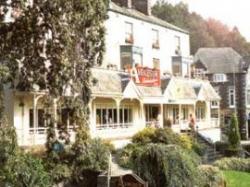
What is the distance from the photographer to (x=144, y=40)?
4888 centimetres

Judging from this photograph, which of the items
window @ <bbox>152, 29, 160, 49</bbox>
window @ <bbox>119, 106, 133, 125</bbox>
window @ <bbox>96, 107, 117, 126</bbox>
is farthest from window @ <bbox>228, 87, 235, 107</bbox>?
window @ <bbox>96, 107, 117, 126</bbox>

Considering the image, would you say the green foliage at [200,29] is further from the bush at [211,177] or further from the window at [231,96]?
the bush at [211,177]

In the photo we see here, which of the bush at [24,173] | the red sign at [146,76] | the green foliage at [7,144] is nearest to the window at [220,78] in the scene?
the red sign at [146,76]

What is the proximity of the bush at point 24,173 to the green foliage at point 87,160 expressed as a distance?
9.33ft

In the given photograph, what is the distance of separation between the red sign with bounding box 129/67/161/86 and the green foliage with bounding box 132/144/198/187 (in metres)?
18.1

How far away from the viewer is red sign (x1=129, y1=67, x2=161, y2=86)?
137 feet

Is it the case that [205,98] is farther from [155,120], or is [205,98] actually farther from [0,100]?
[0,100]

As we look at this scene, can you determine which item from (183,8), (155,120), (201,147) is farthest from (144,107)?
(183,8)

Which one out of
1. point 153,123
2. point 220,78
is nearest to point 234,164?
point 153,123

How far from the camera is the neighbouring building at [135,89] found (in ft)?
108

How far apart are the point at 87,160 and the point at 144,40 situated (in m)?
25.6

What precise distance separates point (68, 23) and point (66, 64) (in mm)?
1490

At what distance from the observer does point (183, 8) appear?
11638 centimetres

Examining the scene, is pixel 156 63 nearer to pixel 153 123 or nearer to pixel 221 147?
pixel 153 123
